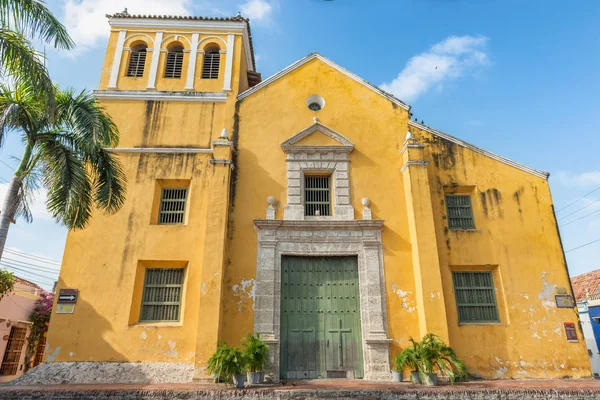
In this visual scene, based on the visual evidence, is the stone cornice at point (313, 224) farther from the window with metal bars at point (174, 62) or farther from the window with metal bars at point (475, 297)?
the window with metal bars at point (174, 62)

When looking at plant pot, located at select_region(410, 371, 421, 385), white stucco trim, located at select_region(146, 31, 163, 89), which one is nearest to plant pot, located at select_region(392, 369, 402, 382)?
plant pot, located at select_region(410, 371, 421, 385)

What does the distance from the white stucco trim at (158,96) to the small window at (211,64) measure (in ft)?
3.76

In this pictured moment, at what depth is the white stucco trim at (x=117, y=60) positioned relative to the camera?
503 inches

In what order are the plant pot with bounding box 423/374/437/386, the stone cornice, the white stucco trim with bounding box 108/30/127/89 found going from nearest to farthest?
1. the plant pot with bounding box 423/374/437/386
2. the stone cornice
3. the white stucco trim with bounding box 108/30/127/89

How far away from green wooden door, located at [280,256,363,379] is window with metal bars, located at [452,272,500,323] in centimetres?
266

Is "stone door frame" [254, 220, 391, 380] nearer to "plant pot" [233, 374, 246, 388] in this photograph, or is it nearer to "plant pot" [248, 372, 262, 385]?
"plant pot" [248, 372, 262, 385]

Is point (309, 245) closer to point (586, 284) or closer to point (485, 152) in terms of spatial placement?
point (485, 152)

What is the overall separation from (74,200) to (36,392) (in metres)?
3.67

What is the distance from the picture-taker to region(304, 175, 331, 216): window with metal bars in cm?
1122

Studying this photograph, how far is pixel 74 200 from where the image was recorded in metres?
8.31

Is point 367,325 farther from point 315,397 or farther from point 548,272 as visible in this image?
point 548,272

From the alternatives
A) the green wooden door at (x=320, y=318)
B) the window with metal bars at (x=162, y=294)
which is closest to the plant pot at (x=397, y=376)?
the green wooden door at (x=320, y=318)

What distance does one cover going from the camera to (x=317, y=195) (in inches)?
449

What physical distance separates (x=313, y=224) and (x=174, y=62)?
24.0ft
